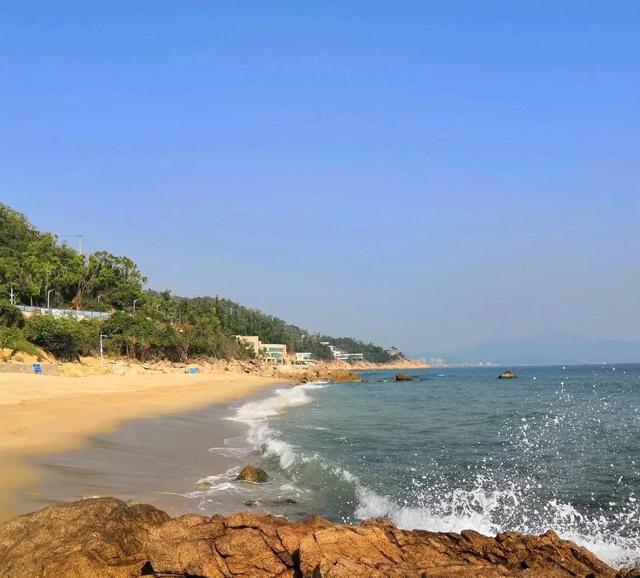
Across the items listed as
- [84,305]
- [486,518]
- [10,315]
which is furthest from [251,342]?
[486,518]

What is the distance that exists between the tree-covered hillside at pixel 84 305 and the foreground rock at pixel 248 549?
168ft

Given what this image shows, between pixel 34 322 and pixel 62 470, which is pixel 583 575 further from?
pixel 34 322

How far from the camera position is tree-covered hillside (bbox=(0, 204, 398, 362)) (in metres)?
60.8

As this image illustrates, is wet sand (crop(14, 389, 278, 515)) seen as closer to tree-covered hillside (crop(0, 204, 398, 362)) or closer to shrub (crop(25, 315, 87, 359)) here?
tree-covered hillside (crop(0, 204, 398, 362))

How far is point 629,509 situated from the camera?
1094cm

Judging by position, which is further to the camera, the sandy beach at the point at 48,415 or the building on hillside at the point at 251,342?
the building on hillside at the point at 251,342

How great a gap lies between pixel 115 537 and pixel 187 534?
0.86 meters

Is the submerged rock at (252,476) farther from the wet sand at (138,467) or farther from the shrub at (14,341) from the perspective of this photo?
the shrub at (14,341)

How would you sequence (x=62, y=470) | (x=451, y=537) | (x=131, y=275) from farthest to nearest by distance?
(x=131, y=275) → (x=62, y=470) → (x=451, y=537)

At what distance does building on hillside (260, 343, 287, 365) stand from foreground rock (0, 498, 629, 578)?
14702 centimetres

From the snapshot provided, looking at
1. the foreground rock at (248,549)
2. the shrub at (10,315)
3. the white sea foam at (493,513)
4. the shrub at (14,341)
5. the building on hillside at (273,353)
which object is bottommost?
the building on hillside at (273,353)

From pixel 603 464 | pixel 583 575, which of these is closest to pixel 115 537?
pixel 583 575

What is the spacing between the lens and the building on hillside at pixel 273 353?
154 m

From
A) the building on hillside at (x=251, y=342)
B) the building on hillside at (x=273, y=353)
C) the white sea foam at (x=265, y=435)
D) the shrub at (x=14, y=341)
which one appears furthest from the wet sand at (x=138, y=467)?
the building on hillside at (x=273, y=353)
